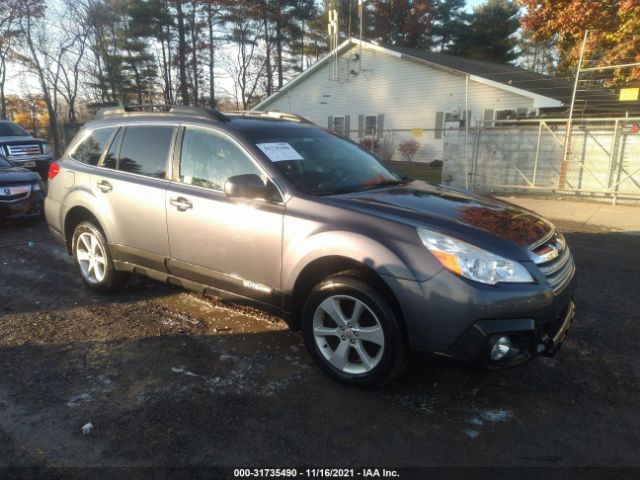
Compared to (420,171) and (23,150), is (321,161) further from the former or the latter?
(420,171)

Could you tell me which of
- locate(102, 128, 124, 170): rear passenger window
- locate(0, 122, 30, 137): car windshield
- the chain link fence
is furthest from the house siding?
locate(102, 128, 124, 170): rear passenger window

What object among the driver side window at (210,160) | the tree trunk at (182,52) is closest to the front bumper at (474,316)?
the driver side window at (210,160)

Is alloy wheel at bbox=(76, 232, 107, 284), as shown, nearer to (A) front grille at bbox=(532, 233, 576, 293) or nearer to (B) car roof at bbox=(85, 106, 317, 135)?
(B) car roof at bbox=(85, 106, 317, 135)

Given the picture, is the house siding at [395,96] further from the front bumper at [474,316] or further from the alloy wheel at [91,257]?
the front bumper at [474,316]

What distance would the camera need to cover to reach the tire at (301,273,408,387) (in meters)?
2.85

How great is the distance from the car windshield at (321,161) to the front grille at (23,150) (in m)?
12.0

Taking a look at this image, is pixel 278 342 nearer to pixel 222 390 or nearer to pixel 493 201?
pixel 222 390

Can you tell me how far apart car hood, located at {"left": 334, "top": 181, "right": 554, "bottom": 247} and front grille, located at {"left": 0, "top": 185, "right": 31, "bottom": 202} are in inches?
285

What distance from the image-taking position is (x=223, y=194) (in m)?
3.61

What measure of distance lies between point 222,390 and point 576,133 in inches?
448

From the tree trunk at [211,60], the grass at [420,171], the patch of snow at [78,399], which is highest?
the tree trunk at [211,60]

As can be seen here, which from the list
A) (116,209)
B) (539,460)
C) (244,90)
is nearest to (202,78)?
(244,90)

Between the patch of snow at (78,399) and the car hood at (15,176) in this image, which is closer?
the patch of snow at (78,399)

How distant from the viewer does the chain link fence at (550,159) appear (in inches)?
424
